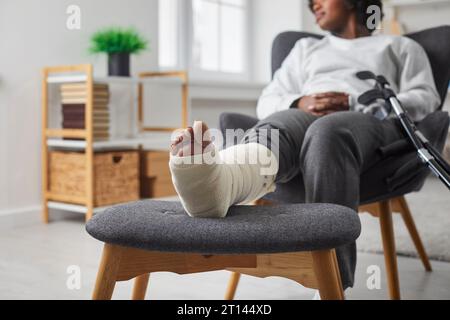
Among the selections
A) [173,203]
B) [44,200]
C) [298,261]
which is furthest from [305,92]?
[44,200]

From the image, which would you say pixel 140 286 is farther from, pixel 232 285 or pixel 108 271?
pixel 232 285

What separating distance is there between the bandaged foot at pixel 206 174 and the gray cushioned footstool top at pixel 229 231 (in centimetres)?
2

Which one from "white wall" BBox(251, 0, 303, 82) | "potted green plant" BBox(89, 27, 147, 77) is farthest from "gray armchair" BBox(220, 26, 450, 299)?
"white wall" BBox(251, 0, 303, 82)

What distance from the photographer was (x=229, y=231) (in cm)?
88

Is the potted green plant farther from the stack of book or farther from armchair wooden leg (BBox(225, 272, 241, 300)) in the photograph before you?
armchair wooden leg (BBox(225, 272, 241, 300))

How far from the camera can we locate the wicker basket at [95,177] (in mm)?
2795

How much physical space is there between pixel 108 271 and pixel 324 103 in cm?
84

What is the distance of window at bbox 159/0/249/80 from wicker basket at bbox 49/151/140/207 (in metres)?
1.07

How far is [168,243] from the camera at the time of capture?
88 cm

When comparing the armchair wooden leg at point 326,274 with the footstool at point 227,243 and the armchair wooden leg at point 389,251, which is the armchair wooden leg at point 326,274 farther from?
the armchair wooden leg at point 389,251

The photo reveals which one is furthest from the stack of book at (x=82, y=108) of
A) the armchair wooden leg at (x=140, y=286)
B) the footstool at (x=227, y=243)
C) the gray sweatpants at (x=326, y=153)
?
the footstool at (x=227, y=243)

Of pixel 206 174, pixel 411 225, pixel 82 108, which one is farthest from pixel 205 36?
pixel 206 174
